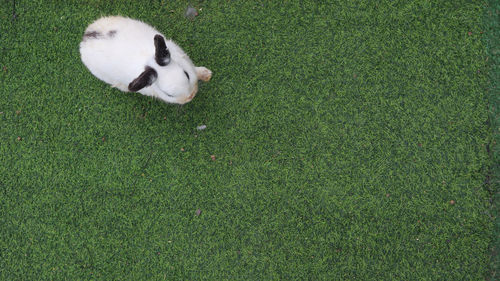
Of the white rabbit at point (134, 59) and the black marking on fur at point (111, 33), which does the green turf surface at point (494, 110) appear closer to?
the white rabbit at point (134, 59)

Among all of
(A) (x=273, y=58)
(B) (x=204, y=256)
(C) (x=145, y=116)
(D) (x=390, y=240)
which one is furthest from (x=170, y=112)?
(D) (x=390, y=240)

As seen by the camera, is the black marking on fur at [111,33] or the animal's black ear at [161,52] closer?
the animal's black ear at [161,52]

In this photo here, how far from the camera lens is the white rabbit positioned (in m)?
2.04

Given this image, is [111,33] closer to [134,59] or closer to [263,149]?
[134,59]

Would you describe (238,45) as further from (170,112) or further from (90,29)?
(90,29)

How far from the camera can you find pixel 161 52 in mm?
1931

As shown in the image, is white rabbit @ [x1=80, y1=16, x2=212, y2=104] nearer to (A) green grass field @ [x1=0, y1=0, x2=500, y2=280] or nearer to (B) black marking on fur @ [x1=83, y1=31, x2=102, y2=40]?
(B) black marking on fur @ [x1=83, y1=31, x2=102, y2=40]

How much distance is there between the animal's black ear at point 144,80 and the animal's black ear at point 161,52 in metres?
0.08

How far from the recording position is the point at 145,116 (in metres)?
2.73

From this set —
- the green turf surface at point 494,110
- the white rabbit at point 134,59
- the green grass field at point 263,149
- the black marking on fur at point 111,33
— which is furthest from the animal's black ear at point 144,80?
the green turf surface at point 494,110

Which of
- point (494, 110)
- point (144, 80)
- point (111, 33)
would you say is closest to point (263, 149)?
point (144, 80)

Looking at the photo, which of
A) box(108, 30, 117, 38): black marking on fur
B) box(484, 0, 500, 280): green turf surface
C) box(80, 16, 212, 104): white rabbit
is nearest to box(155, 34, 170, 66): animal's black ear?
box(80, 16, 212, 104): white rabbit

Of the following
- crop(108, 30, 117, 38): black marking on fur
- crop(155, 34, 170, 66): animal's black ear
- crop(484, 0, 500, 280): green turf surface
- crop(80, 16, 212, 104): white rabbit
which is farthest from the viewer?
crop(484, 0, 500, 280): green turf surface

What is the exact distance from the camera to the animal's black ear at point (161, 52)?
1.87 m
